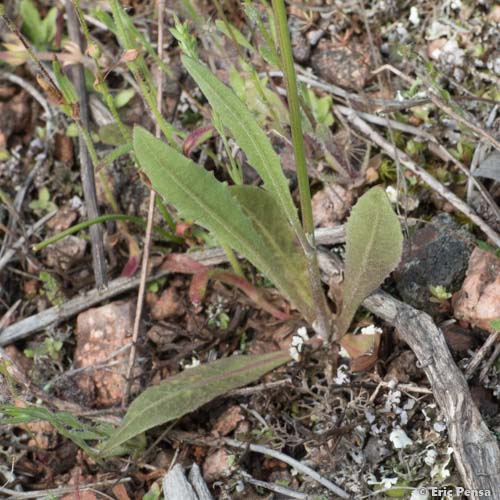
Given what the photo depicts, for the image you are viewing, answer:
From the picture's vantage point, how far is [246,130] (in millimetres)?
1821

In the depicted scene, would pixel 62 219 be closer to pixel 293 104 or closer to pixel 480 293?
pixel 293 104

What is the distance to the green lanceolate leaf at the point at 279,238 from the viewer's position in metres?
2.06

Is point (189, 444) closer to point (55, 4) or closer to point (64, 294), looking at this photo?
point (64, 294)

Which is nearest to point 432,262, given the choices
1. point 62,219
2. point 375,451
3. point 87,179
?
point 375,451

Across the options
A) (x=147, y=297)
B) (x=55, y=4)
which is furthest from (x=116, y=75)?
(x=147, y=297)

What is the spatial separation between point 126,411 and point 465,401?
0.97m

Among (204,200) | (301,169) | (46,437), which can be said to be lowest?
(46,437)

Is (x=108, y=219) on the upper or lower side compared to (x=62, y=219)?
upper

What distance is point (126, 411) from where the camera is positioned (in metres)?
2.09

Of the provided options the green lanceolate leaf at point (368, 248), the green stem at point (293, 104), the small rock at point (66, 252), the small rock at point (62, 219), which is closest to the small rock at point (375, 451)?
the green lanceolate leaf at point (368, 248)

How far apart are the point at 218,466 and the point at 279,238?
0.68 m

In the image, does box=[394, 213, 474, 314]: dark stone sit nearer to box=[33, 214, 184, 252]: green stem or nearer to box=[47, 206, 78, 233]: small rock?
box=[33, 214, 184, 252]: green stem

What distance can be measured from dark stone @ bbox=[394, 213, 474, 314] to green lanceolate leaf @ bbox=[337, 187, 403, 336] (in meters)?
0.20

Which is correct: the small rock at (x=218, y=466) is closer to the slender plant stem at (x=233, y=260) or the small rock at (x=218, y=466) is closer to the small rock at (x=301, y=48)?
the slender plant stem at (x=233, y=260)
